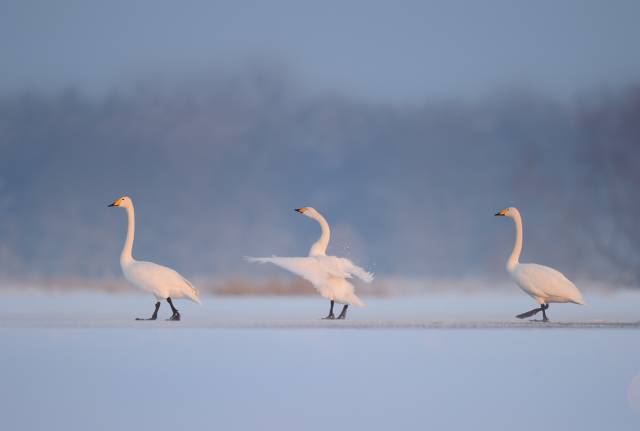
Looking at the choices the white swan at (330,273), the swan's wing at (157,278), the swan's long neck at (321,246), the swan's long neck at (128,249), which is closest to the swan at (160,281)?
the swan's wing at (157,278)

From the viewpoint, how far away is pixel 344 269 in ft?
31.9

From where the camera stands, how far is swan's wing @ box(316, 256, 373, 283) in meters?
9.70

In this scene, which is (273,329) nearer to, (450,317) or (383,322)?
(383,322)

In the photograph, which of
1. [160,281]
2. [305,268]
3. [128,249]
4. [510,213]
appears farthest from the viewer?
[510,213]

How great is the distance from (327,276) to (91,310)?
2931mm

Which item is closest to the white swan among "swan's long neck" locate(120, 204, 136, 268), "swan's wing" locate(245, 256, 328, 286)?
"swan's wing" locate(245, 256, 328, 286)

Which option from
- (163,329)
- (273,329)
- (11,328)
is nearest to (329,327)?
(273,329)

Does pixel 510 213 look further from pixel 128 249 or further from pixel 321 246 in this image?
pixel 128 249

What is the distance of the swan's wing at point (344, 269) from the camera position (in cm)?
970

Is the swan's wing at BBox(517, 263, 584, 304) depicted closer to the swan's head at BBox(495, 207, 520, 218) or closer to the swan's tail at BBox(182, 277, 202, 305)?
the swan's head at BBox(495, 207, 520, 218)

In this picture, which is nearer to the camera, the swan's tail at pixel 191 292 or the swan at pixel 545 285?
the swan at pixel 545 285

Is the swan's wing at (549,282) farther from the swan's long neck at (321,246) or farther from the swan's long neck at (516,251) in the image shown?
the swan's long neck at (321,246)

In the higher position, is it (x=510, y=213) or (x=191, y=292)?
(x=510, y=213)

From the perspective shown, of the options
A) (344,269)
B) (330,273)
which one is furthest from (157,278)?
(344,269)
